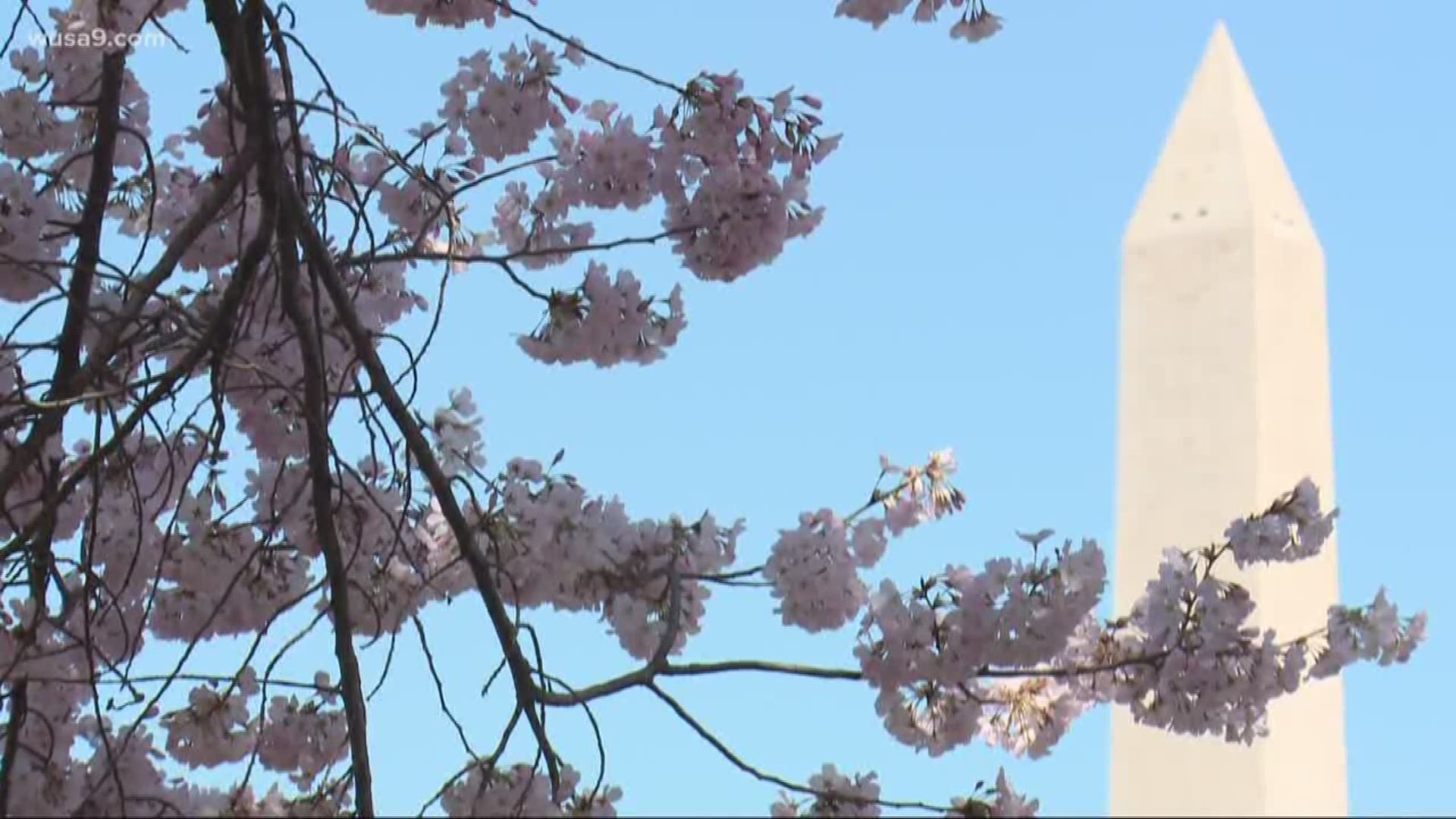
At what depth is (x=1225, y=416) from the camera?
32.2 feet

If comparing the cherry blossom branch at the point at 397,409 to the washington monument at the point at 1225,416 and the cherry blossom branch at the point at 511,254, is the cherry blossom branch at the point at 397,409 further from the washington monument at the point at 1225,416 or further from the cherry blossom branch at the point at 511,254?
the washington monument at the point at 1225,416

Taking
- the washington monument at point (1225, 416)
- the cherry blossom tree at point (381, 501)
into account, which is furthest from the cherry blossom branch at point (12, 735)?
the washington monument at point (1225, 416)

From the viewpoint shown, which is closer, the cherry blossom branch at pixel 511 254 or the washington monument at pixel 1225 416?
the cherry blossom branch at pixel 511 254

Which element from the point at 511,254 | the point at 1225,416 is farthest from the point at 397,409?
the point at 1225,416

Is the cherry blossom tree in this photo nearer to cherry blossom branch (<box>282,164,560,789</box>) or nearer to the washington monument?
cherry blossom branch (<box>282,164,560,789</box>)

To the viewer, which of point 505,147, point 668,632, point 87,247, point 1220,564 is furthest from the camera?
point 1220,564

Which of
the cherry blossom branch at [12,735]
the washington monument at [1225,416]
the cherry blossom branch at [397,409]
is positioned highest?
the washington monument at [1225,416]

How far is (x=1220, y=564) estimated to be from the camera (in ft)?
31.3

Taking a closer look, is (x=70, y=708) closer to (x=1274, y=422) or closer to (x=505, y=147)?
(x=505, y=147)

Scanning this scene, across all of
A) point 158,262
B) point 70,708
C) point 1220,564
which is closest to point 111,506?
point 70,708

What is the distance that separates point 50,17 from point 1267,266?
8064 mm

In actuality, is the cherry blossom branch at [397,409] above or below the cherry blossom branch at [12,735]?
above

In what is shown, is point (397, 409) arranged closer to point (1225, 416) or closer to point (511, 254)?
point (511, 254)

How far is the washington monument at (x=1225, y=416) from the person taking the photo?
9586mm
